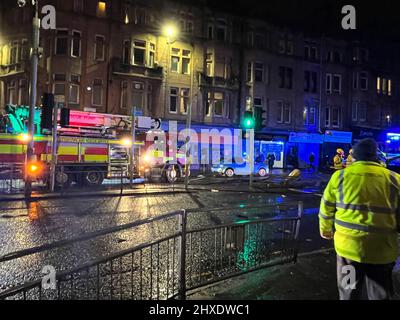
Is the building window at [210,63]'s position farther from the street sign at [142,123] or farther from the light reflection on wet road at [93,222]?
the light reflection on wet road at [93,222]

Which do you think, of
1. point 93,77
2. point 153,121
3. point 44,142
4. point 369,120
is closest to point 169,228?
point 44,142

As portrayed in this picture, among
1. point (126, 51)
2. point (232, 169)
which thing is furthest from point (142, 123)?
point (126, 51)

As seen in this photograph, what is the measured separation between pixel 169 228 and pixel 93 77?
22062 mm

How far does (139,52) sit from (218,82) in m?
7.69

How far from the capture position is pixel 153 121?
2220 centimetres

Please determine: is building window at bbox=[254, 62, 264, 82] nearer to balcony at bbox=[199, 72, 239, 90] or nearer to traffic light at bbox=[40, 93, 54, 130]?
balcony at bbox=[199, 72, 239, 90]

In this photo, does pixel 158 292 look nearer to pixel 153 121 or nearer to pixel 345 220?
pixel 345 220

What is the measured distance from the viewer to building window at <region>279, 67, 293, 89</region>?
36125 mm

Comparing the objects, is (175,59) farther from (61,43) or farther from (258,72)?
(61,43)

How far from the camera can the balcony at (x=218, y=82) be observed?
104 feet

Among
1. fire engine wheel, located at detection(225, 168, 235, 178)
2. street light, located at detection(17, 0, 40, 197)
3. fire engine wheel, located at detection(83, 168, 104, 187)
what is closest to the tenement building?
fire engine wheel, located at detection(225, 168, 235, 178)

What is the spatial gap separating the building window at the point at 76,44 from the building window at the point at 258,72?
16544mm

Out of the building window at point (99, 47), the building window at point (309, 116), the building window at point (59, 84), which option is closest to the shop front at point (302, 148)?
the building window at point (309, 116)

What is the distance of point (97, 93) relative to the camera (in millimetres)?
27609
